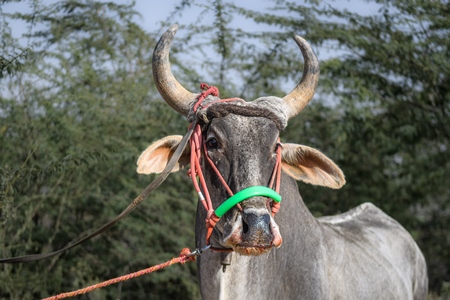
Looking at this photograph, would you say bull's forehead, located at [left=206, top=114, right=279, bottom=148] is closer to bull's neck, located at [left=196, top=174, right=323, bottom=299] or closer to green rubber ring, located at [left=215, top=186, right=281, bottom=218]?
green rubber ring, located at [left=215, top=186, right=281, bottom=218]

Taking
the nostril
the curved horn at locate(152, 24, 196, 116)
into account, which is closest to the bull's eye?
the curved horn at locate(152, 24, 196, 116)

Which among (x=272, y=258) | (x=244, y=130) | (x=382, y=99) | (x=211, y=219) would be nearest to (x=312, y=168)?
(x=272, y=258)

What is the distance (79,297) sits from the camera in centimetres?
859

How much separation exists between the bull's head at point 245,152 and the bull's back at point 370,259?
60 cm

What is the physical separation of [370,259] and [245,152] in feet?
6.65

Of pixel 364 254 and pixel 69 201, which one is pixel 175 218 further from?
pixel 364 254

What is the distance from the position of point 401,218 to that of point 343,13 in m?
3.59

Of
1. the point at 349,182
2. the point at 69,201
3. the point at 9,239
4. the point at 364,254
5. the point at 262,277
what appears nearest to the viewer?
the point at 262,277

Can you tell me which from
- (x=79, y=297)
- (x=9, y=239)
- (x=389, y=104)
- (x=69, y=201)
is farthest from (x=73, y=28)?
(x=389, y=104)

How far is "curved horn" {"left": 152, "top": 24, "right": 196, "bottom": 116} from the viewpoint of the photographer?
4129mm

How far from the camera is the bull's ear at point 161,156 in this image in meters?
4.23

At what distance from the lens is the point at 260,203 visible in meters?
3.53

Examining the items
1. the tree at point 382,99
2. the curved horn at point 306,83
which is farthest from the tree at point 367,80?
the curved horn at point 306,83

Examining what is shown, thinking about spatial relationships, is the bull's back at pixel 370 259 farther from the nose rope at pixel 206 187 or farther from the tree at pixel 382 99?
the tree at pixel 382 99
